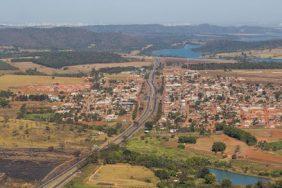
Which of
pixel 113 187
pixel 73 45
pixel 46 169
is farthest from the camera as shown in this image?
pixel 73 45

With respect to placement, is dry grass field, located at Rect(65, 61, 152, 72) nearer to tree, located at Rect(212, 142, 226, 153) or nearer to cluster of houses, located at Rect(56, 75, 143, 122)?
cluster of houses, located at Rect(56, 75, 143, 122)

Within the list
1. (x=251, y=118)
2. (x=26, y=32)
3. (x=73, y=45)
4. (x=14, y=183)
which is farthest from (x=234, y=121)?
(x=26, y=32)

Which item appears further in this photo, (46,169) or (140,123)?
(140,123)

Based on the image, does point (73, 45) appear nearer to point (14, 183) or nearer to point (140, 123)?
point (140, 123)

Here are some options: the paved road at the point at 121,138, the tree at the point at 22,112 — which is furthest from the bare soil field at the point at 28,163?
the tree at the point at 22,112

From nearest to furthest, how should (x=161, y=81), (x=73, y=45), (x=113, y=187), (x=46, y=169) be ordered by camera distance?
(x=113, y=187) < (x=46, y=169) < (x=161, y=81) < (x=73, y=45)

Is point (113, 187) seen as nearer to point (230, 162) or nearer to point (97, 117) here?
point (230, 162)
